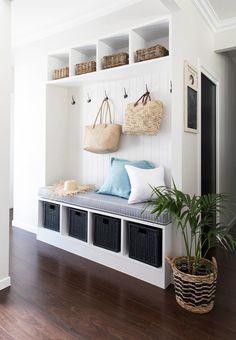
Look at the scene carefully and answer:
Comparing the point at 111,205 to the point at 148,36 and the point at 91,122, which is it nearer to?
the point at 91,122

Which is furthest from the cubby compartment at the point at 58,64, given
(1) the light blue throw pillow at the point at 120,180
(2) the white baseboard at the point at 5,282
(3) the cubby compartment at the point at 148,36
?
(2) the white baseboard at the point at 5,282

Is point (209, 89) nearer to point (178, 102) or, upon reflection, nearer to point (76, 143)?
point (178, 102)

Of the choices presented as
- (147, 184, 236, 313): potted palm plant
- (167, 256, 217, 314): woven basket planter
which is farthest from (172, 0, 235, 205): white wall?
(167, 256, 217, 314): woven basket planter

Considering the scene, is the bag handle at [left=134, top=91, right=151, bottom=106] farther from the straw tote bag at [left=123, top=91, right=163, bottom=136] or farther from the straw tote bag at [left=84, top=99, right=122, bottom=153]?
the straw tote bag at [left=84, top=99, right=122, bottom=153]

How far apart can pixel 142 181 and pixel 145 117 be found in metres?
0.64

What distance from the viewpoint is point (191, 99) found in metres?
2.40

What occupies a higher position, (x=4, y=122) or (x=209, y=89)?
(x=209, y=89)

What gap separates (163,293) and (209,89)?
2.33 meters

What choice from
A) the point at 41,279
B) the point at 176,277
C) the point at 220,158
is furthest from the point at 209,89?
the point at 41,279

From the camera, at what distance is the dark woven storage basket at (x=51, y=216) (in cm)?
304

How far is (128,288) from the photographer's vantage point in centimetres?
217

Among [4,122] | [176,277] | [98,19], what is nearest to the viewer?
[176,277]

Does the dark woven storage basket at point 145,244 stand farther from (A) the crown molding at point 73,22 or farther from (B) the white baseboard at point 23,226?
(A) the crown molding at point 73,22

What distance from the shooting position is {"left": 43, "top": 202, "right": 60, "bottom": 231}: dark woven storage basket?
3.04 meters
